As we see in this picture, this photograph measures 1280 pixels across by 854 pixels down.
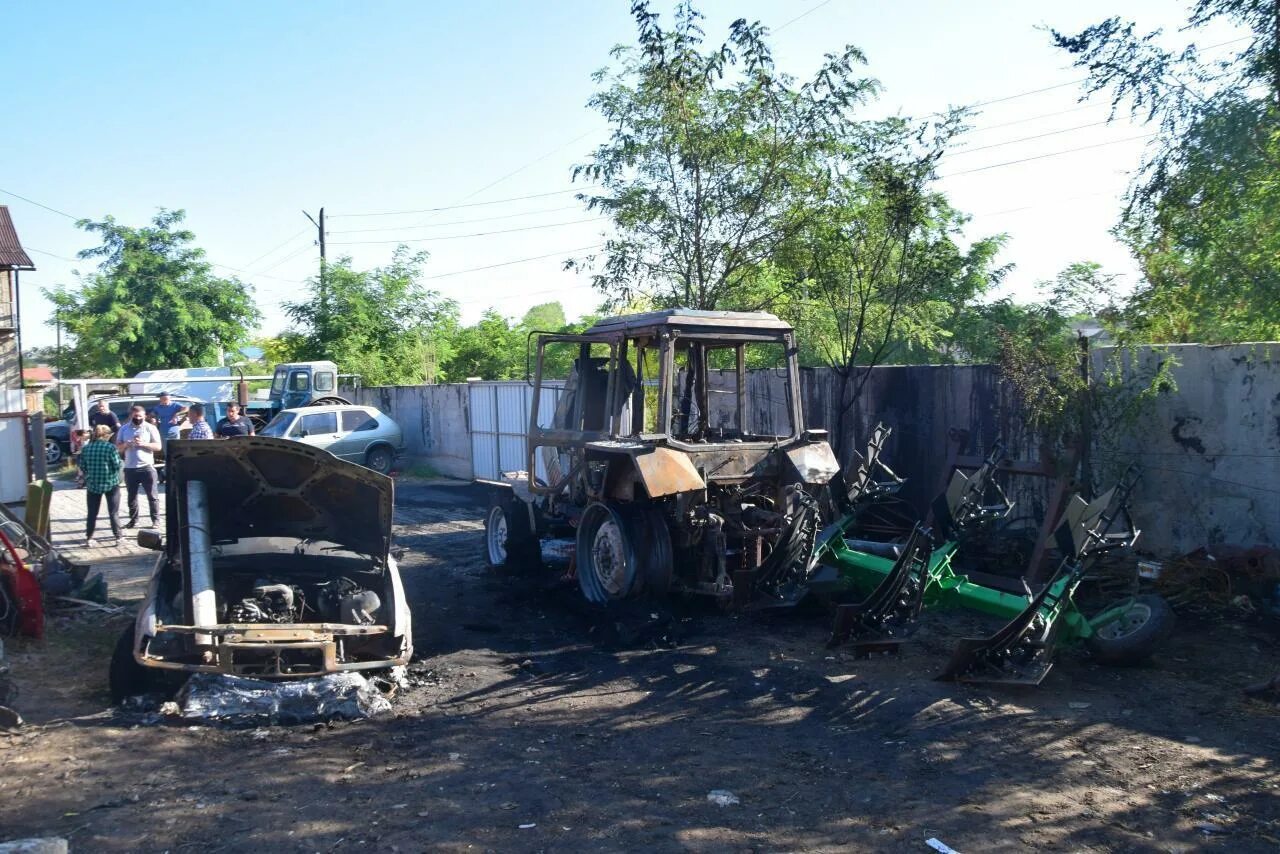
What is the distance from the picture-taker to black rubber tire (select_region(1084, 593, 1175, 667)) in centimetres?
622

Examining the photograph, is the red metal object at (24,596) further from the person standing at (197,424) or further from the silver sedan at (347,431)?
the silver sedan at (347,431)

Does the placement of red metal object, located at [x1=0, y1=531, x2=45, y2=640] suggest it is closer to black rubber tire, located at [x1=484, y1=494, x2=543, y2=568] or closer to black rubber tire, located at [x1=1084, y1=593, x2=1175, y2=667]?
black rubber tire, located at [x1=484, y1=494, x2=543, y2=568]

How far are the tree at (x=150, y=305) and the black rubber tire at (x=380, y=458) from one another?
48.4ft

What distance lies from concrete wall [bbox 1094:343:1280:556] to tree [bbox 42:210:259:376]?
97.9 feet

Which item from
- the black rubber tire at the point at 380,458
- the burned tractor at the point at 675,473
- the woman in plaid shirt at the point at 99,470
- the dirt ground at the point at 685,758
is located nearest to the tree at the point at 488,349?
the black rubber tire at the point at 380,458

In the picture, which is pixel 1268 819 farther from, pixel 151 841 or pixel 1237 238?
pixel 151 841

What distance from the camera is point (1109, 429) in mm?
8484

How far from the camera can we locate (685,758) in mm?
5199

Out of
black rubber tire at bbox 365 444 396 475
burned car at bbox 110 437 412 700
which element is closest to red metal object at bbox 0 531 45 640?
burned car at bbox 110 437 412 700

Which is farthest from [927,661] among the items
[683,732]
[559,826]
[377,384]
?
[377,384]

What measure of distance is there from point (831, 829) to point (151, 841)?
2.89 m

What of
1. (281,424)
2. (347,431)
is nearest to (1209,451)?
(347,431)

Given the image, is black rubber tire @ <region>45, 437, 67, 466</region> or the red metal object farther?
black rubber tire @ <region>45, 437, 67, 466</region>

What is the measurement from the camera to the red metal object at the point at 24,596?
726 centimetres
